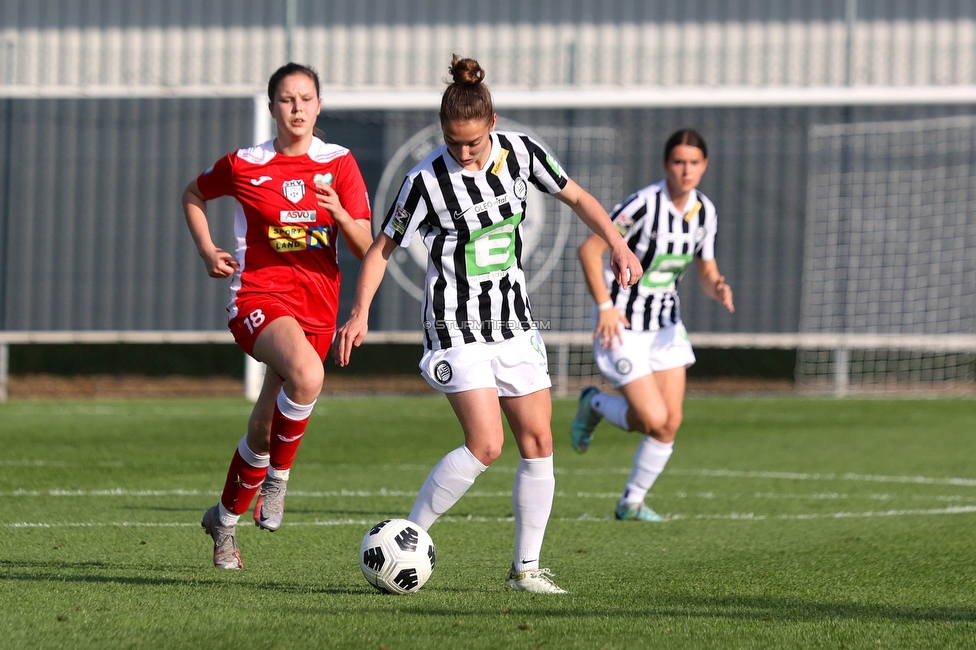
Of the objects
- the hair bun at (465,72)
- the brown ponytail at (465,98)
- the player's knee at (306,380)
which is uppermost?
the hair bun at (465,72)

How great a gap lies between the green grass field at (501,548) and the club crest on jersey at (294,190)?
1503 mm

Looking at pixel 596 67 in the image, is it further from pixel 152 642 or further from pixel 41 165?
pixel 152 642

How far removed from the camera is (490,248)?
4.54 meters

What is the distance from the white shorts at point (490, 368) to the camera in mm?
4430

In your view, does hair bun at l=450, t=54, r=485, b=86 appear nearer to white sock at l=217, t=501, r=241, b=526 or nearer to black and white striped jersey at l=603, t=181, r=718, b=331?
white sock at l=217, t=501, r=241, b=526

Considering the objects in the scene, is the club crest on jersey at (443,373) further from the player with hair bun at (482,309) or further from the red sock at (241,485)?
the red sock at (241,485)

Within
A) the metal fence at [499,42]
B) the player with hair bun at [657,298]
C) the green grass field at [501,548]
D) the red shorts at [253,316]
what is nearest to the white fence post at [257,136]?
the metal fence at [499,42]

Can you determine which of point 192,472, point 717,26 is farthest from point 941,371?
point 192,472

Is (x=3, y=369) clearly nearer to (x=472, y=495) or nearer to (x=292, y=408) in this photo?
(x=472, y=495)

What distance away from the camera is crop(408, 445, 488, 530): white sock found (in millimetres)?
4457

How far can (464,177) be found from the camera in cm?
445

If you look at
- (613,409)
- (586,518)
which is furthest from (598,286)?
(586,518)

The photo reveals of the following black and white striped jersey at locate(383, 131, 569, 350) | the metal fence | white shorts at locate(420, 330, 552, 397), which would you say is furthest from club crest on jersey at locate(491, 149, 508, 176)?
the metal fence

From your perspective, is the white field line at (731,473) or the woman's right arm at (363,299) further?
the white field line at (731,473)
